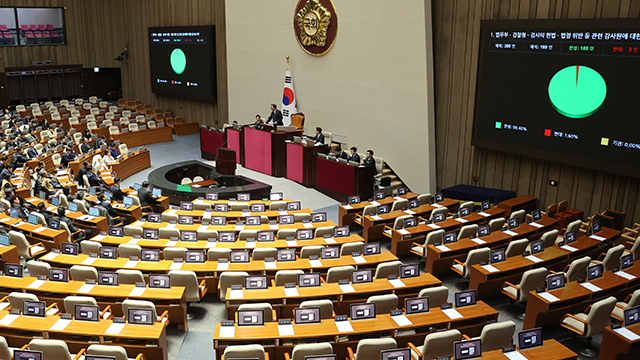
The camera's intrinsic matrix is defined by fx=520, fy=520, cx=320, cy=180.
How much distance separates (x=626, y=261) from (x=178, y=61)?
63.0ft

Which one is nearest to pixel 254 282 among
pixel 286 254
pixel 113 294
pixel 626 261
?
pixel 286 254

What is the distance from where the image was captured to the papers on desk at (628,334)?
6.30m

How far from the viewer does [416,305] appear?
6.83 meters

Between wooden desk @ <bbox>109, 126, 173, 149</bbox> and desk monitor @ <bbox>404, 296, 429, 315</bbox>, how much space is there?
16373 mm

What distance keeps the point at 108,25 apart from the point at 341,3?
15.7 meters

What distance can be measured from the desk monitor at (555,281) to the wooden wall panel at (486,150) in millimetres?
4596

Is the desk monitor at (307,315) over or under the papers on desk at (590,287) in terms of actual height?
over

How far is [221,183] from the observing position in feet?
51.2

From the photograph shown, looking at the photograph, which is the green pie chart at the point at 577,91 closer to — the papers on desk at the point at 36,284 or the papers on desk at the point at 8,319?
the papers on desk at the point at 36,284

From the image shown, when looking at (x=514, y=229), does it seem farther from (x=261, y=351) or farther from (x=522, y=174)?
(x=261, y=351)

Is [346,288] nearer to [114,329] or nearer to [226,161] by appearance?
[114,329]

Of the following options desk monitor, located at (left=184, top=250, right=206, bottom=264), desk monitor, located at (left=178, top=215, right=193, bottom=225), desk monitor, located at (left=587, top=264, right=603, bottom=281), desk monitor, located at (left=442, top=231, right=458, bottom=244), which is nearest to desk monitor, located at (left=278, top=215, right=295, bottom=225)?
desk monitor, located at (left=178, top=215, right=193, bottom=225)

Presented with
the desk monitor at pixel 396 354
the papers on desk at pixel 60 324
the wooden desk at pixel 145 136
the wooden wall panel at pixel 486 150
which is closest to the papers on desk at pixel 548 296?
the desk monitor at pixel 396 354

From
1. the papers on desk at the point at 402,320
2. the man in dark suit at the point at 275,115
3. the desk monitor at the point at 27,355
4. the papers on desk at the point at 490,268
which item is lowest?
the papers on desk at the point at 490,268
